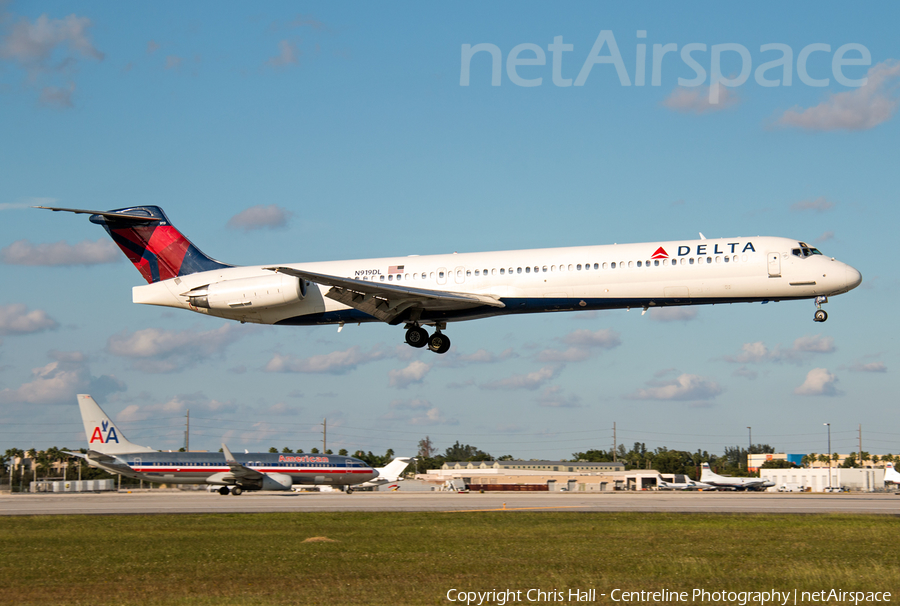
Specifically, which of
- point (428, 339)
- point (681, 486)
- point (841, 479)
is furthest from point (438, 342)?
point (841, 479)

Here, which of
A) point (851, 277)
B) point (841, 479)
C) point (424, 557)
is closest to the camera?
point (424, 557)

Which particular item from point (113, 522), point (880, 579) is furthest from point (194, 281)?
point (880, 579)

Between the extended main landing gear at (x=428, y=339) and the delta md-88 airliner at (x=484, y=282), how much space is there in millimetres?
40

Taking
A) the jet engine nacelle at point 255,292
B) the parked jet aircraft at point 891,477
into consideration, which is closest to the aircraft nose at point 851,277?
the jet engine nacelle at point 255,292

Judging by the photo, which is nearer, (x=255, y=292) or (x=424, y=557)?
(x=424, y=557)

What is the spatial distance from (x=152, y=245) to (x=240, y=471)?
956 inches

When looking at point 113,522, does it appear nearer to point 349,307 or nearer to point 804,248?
point 349,307

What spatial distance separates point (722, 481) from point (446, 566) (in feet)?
261

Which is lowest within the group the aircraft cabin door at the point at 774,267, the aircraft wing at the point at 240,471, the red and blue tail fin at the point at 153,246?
the aircraft wing at the point at 240,471
